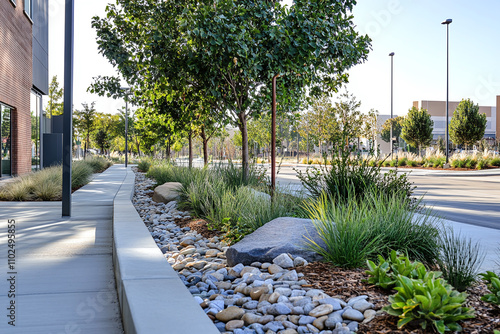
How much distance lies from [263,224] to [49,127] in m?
29.7

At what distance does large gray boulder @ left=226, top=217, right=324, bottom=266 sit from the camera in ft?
14.8

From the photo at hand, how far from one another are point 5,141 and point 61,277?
17461 millimetres

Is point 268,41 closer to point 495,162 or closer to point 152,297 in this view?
point 152,297

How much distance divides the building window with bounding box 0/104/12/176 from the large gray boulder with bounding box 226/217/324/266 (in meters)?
17.1

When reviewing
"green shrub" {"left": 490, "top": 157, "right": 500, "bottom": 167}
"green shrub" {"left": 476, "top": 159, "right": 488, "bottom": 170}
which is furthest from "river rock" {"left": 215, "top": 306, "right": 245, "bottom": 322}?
"green shrub" {"left": 490, "top": 157, "right": 500, "bottom": 167}

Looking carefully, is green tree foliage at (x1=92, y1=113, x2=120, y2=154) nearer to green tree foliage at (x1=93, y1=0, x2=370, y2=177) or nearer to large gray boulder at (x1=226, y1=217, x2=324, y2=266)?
green tree foliage at (x1=93, y1=0, x2=370, y2=177)

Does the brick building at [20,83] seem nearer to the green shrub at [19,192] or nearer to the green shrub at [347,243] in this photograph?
the green shrub at [19,192]

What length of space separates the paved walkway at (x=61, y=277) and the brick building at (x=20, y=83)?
12438 mm

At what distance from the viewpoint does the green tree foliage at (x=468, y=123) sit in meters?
34.8

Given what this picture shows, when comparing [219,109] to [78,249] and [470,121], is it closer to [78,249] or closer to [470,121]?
[78,249]

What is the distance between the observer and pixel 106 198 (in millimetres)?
10867

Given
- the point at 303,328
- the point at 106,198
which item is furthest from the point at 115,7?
the point at 303,328

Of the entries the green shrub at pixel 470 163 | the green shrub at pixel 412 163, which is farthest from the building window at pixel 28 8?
the green shrub at pixel 470 163

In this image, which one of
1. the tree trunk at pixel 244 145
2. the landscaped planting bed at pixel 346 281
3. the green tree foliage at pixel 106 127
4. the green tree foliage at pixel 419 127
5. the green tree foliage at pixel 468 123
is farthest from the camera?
the green tree foliage at pixel 106 127
